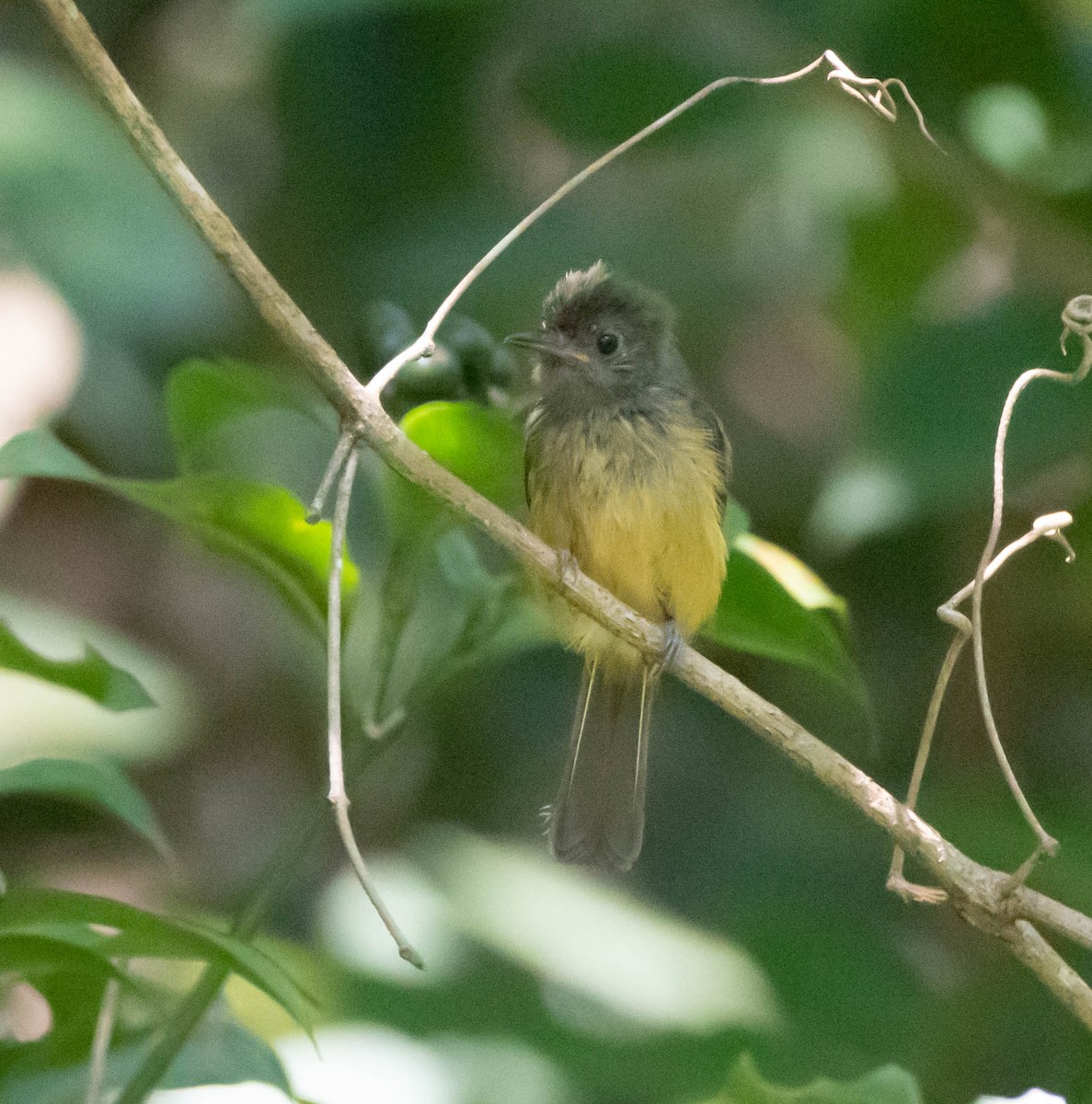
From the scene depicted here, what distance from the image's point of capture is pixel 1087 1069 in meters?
2.83

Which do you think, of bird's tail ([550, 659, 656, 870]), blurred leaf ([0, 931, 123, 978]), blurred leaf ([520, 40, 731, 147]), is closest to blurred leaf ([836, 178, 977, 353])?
blurred leaf ([520, 40, 731, 147])

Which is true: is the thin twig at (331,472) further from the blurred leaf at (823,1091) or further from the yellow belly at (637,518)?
the yellow belly at (637,518)

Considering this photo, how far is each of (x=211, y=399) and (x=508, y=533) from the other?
467 millimetres

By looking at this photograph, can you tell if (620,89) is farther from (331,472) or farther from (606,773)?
(331,472)

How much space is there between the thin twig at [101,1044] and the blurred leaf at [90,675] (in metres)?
0.37

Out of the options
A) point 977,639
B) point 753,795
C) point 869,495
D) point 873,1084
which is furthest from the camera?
point 753,795

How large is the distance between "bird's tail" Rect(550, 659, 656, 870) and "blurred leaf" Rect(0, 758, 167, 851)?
107 cm

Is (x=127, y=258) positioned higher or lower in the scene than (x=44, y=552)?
lower

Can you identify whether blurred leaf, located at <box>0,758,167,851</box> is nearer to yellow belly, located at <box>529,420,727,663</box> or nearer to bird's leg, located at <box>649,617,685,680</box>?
bird's leg, located at <box>649,617,685,680</box>

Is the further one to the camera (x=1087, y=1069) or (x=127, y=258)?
(x=1087, y=1069)

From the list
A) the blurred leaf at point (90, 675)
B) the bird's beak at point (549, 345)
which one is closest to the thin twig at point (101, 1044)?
the blurred leaf at point (90, 675)

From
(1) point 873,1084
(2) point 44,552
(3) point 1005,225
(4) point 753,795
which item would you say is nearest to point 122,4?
(2) point 44,552

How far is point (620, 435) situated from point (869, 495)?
663mm

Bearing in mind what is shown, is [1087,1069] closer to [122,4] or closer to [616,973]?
[616,973]
